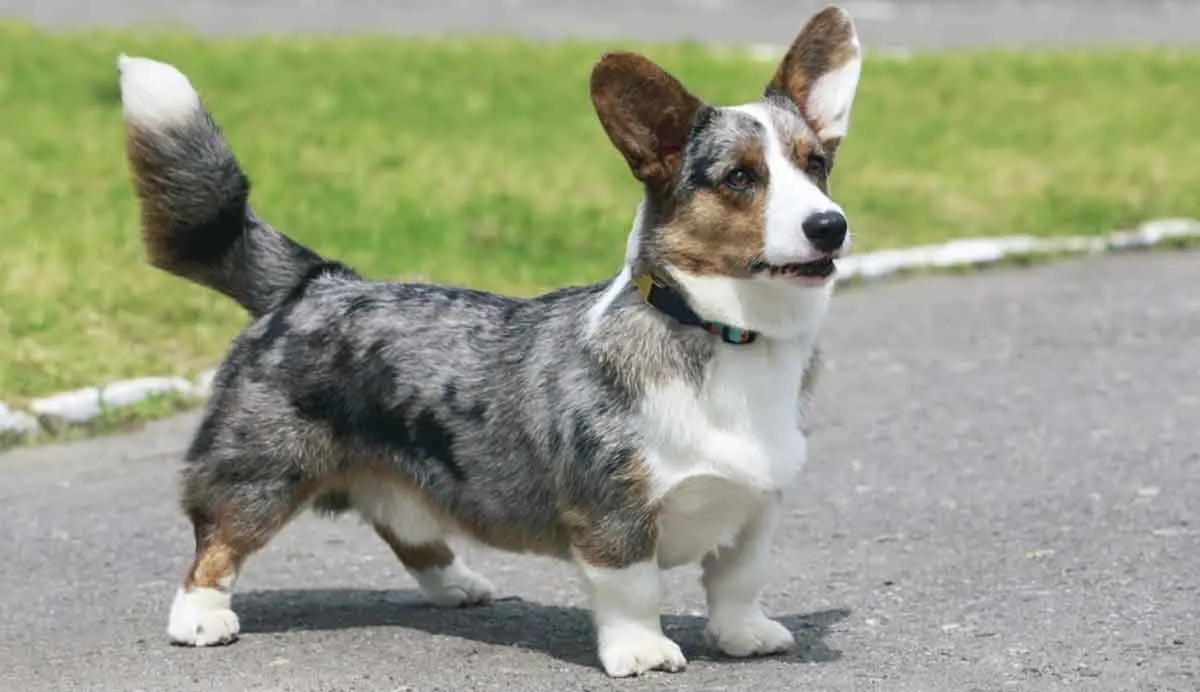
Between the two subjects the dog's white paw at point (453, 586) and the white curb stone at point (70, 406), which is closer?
the dog's white paw at point (453, 586)

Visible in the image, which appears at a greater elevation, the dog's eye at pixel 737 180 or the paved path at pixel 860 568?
the dog's eye at pixel 737 180

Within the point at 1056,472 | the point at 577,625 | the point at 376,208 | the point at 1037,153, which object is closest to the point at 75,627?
the point at 577,625

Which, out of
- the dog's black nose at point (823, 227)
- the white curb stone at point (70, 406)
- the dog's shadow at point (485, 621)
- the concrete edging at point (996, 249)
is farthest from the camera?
the concrete edging at point (996, 249)

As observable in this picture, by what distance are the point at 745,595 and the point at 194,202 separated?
174 cm

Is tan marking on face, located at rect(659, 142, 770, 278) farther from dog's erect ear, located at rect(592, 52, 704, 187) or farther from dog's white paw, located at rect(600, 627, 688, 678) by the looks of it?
dog's white paw, located at rect(600, 627, 688, 678)

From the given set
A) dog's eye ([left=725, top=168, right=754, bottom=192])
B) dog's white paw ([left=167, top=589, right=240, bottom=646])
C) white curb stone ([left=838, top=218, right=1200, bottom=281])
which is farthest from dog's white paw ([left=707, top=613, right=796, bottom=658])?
Answer: white curb stone ([left=838, top=218, right=1200, bottom=281])

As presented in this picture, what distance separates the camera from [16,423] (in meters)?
7.93

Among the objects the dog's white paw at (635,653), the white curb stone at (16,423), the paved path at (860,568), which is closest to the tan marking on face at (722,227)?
the dog's white paw at (635,653)

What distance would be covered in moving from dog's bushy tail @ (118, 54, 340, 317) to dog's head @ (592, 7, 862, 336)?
1114 mm

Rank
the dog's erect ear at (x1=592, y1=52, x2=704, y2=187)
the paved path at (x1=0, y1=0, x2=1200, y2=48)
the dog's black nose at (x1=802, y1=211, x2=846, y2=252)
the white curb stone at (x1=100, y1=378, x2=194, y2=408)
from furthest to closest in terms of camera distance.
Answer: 1. the paved path at (x1=0, y1=0, x2=1200, y2=48)
2. the white curb stone at (x1=100, y1=378, x2=194, y2=408)
3. the dog's erect ear at (x1=592, y1=52, x2=704, y2=187)
4. the dog's black nose at (x1=802, y1=211, x2=846, y2=252)

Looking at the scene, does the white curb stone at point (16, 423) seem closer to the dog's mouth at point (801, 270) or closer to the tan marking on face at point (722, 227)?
the tan marking on face at point (722, 227)

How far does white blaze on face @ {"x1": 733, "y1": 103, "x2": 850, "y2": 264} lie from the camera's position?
489cm

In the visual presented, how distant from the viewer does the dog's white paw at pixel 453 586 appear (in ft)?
19.8

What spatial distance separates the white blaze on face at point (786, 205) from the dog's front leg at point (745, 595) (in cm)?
73
